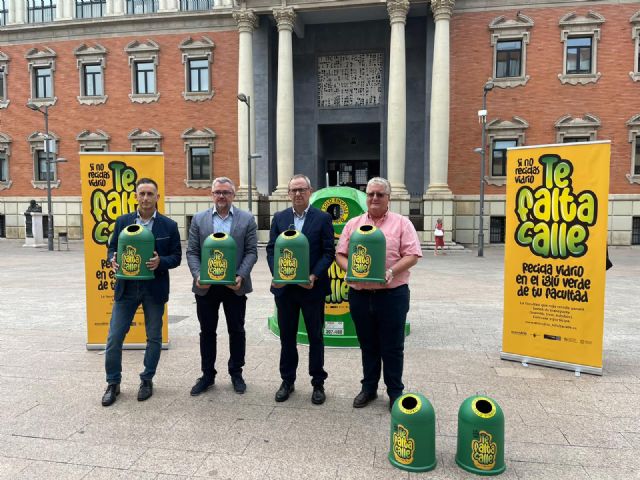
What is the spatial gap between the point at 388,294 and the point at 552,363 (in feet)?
8.76

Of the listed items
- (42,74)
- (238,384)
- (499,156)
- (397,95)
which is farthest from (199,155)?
(238,384)

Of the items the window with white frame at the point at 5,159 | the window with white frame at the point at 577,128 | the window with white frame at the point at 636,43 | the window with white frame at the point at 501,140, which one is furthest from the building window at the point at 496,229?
the window with white frame at the point at 5,159

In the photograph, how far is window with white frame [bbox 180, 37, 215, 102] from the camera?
83.0ft

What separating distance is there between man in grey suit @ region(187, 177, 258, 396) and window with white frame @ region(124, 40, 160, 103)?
2451 cm

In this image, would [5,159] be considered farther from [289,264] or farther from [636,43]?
[636,43]

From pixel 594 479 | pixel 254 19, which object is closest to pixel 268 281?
pixel 594 479

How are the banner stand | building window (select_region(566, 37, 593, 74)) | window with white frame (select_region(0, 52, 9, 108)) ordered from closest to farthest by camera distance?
1. the banner stand
2. building window (select_region(566, 37, 593, 74))
3. window with white frame (select_region(0, 52, 9, 108))

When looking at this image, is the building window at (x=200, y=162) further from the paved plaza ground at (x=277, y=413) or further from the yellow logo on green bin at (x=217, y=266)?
the yellow logo on green bin at (x=217, y=266)

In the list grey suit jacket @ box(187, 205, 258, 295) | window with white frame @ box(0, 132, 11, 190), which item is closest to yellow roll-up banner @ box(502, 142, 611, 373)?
grey suit jacket @ box(187, 205, 258, 295)

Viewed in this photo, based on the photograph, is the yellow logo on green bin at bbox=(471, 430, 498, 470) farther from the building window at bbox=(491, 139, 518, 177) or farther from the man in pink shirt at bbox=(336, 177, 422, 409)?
the building window at bbox=(491, 139, 518, 177)

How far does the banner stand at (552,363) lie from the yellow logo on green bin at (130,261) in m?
4.34

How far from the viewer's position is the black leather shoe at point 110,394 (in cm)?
419

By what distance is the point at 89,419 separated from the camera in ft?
12.8

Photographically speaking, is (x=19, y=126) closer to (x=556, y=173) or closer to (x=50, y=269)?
(x=50, y=269)
